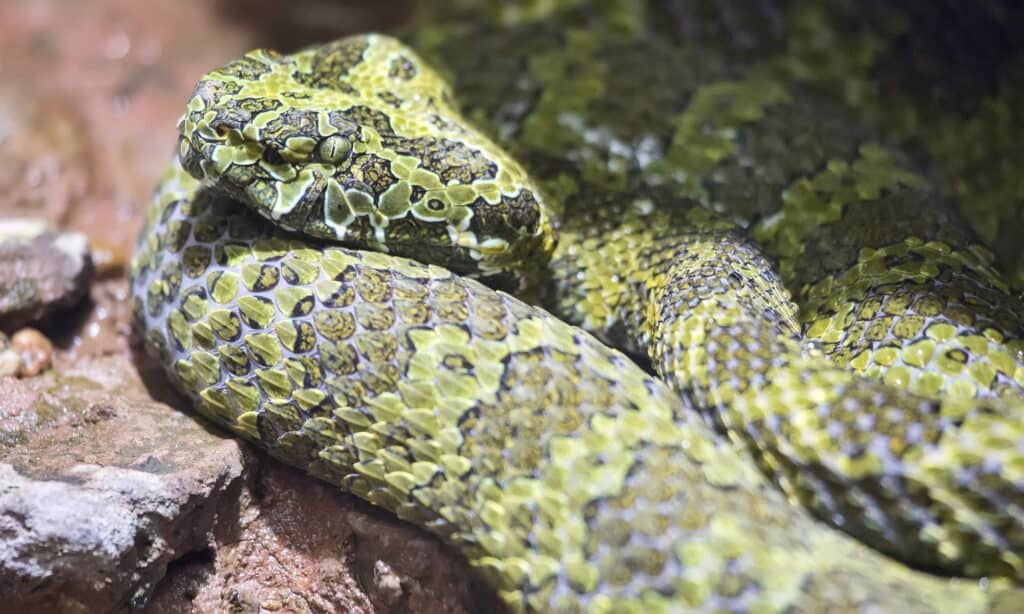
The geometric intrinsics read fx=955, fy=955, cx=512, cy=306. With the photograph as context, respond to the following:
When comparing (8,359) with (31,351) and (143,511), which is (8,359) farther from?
(143,511)

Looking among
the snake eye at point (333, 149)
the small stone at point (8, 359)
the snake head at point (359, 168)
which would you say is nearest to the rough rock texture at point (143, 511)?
the small stone at point (8, 359)

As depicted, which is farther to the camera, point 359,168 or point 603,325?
point 603,325

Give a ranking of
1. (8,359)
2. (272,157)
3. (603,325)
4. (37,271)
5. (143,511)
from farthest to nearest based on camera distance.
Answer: (37,271) < (603,325) < (8,359) < (272,157) < (143,511)

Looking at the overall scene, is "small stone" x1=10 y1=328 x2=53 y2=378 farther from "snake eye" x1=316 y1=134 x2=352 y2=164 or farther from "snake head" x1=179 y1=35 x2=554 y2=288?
"snake eye" x1=316 y1=134 x2=352 y2=164

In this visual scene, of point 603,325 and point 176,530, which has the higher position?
point 603,325

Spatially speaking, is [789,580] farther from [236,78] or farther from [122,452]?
[236,78]

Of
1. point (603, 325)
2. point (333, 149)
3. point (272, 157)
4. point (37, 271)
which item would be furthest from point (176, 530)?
point (603, 325)

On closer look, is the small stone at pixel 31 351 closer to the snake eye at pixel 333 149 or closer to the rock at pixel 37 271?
the rock at pixel 37 271
